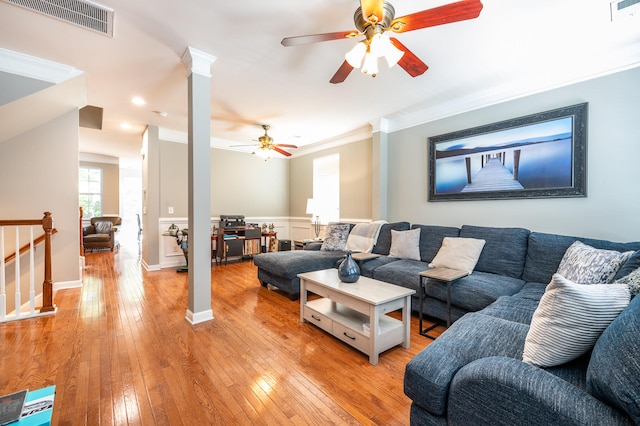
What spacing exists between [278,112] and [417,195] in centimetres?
248

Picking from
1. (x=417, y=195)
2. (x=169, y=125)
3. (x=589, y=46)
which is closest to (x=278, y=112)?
(x=169, y=125)

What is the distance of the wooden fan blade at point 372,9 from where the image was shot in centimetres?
153

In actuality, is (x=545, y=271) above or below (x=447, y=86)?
below

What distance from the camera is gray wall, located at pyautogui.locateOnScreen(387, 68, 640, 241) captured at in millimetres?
2393

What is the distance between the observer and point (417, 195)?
4.08 meters

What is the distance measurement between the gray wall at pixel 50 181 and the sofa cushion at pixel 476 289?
4.76 m

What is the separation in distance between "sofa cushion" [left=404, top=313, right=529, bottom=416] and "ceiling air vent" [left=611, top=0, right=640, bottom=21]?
2.39 m

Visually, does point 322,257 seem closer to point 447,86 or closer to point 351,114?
point 351,114

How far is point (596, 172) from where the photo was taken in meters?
2.56

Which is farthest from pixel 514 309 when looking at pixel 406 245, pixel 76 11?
pixel 76 11

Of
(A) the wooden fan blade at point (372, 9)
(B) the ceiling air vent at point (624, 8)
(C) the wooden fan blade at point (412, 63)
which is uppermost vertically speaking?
(B) the ceiling air vent at point (624, 8)

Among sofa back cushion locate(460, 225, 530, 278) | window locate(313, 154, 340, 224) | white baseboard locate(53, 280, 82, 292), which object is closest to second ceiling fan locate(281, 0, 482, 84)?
sofa back cushion locate(460, 225, 530, 278)

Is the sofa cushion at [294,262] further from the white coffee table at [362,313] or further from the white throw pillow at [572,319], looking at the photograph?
the white throw pillow at [572,319]

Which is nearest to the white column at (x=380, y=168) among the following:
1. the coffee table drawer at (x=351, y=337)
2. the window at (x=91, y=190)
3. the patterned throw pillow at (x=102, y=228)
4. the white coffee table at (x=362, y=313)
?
the white coffee table at (x=362, y=313)
